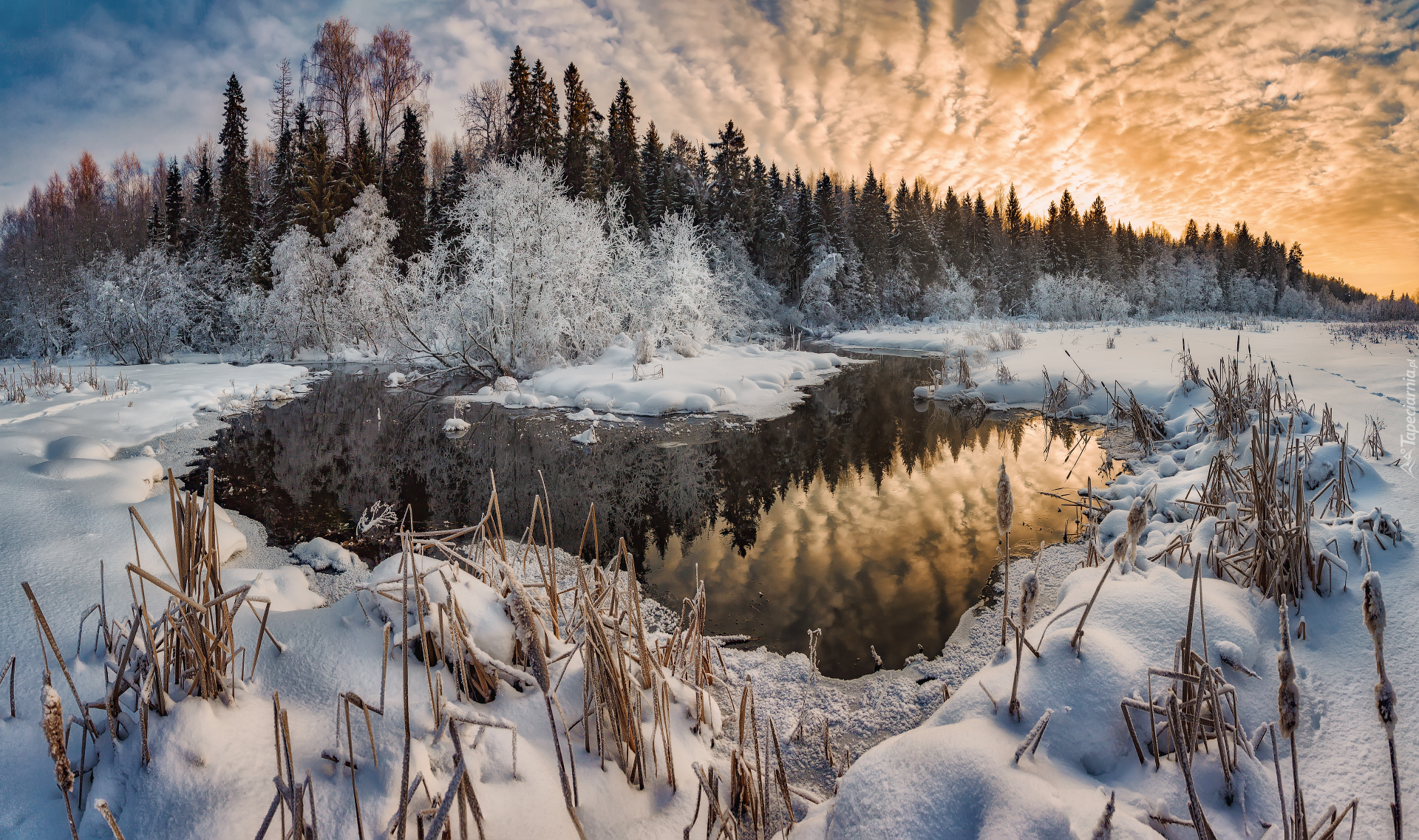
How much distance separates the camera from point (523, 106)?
3041cm

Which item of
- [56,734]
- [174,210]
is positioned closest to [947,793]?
[56,734]

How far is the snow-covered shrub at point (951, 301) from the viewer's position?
1836 inches

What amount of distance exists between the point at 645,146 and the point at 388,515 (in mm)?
34349

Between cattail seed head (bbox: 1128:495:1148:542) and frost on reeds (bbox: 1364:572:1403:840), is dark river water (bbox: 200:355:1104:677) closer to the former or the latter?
cattail seed head (bbox: 1128:495:1148:542)

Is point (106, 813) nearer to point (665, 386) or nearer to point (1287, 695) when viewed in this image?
point (1287, 695)

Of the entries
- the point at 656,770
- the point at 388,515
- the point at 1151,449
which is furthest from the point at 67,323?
the point at 1151,449

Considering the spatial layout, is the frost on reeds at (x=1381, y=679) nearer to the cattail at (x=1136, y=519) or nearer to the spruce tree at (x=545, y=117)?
the cattail at (x=1136, y=519)

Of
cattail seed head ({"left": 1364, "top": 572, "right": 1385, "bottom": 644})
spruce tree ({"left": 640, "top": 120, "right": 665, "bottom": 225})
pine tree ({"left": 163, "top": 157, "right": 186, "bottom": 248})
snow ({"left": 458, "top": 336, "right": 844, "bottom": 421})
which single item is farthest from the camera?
spruce tree ({"left": 640, "top": 120, "right": 665, "bottom": 225})

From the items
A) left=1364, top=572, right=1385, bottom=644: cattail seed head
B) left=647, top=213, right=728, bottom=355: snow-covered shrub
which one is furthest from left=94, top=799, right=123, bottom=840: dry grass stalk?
left=647, top=213, right=728, bottom=355: snow-covered shrub

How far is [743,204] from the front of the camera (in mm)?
38094

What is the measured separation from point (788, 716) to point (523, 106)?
34784 mm

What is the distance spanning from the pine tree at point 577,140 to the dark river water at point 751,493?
20812 mm

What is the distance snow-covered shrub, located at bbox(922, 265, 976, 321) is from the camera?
4663 centimetres

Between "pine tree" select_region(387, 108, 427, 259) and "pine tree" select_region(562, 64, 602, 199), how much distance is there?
831 centimetres
